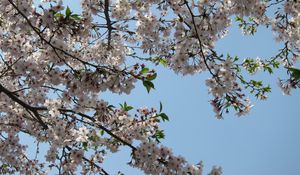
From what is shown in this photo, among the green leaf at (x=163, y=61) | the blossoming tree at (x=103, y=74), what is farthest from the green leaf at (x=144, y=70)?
the green leaf at (x=163, y=61)

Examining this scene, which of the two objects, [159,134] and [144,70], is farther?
[159,134]

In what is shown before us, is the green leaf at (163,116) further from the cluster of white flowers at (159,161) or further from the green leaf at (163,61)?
the green leaf at (163,61)

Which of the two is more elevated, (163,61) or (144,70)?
(163,61)

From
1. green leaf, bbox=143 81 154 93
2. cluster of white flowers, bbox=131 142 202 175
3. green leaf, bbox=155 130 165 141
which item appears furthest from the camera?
green leaf, bbox=155 130 165 141

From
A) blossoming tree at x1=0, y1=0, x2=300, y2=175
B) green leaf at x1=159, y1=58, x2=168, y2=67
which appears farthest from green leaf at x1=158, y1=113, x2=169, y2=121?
green leaf at x1=159, y1=58, x2=168, y2=67

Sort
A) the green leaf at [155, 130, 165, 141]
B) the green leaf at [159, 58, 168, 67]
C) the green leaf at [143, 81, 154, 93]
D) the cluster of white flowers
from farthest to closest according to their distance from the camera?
the green leaf at [159, 58, 168, 67] < the green leaf at [155, 130, 165, 141] < the cluster of white flowers < the green leaf at [143, 81, 154, 93]

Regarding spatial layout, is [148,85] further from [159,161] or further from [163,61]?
[163,61]

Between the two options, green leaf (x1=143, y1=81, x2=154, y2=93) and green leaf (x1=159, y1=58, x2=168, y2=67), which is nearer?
green leaf (x1=143, y1=81, x2=154, y2=93)

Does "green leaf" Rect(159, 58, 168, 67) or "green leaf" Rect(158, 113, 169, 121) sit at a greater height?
"green leaf" Rect(159, 58, 168, 67)

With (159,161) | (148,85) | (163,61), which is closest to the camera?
(148,85)

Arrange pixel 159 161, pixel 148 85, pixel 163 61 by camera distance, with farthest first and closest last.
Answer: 1. pixel 163 61
2. pixel 159 161
3. pixel 148 85

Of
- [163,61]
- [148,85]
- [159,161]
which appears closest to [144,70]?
[148,85]

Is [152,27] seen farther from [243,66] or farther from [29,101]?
[29,101]

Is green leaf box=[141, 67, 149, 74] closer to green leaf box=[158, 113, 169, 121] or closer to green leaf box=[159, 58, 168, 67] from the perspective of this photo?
green leaf box=[158, 113, 169, 121]
